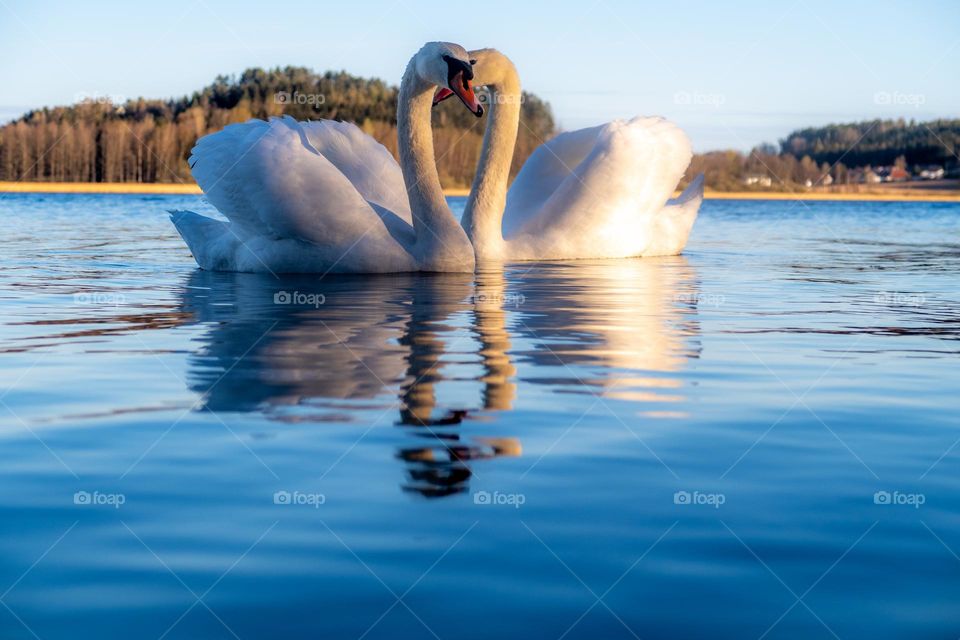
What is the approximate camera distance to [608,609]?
3328 mm

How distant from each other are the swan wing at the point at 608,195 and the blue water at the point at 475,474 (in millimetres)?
4780

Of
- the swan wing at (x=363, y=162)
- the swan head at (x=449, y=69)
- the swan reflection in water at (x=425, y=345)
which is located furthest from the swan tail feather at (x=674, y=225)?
the swan head at (x=449, y=69)

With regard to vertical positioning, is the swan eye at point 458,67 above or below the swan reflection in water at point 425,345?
above

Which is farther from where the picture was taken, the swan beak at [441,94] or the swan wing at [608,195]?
the swan wing at [608,195]

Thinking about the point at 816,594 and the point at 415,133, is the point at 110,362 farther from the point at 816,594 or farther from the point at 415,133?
the point at 415,133

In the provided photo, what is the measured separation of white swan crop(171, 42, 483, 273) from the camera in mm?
11617

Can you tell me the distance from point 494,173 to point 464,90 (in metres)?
3.07

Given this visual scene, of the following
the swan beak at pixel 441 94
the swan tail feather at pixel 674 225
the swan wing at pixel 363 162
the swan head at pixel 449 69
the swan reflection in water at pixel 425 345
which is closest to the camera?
the swan reflection in water at pixel 425 345

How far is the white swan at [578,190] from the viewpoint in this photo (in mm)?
14438

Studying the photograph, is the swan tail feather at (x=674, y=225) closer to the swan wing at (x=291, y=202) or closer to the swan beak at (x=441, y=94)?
the swan beak at (x=441, y=94)

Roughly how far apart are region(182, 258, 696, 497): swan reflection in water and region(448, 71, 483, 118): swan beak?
5.24 feet

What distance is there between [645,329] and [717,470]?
4.16 metres

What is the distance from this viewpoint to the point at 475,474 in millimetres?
4598

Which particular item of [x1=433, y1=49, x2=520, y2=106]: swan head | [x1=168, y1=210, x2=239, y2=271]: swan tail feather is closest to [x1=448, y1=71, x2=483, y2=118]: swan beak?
[x1=433, y1=49, x2=520, y2=106]: swan head
